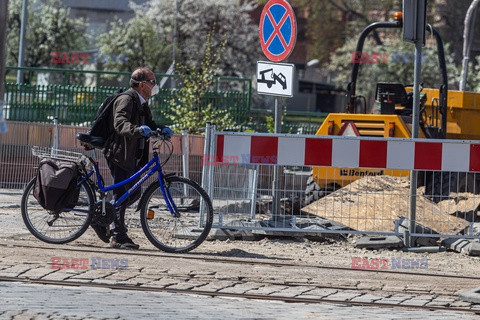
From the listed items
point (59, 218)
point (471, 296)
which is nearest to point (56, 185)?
point (59, 218)

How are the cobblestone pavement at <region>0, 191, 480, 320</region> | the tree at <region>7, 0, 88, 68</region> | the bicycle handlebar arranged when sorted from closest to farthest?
the cobblestone pavement at <region>0, 191, 480, 320</region>
the bicycle handlebar
the tree at <region>7, 0, 88, 68</region>

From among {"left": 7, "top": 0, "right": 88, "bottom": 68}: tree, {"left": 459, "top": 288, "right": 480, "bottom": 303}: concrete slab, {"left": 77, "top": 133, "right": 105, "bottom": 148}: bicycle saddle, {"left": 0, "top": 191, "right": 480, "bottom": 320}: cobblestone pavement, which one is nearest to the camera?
{"left": 0, "top": 191, "right": 480, "bottom": 320}: cobblestone pavement

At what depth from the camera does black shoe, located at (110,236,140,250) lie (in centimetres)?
1010

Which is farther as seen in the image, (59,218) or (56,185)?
(59,218)

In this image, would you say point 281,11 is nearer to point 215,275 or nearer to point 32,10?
point 215,275

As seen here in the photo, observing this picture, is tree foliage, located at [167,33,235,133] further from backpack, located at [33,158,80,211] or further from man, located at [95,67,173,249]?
backpack, located at [33,158,80,211]

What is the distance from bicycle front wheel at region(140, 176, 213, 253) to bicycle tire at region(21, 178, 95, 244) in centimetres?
55

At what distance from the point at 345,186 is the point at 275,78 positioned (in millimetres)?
1474

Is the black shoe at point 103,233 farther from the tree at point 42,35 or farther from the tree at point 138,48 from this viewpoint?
the tree at point 42,35

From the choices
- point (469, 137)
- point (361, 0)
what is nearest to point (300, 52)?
point (361, 0)

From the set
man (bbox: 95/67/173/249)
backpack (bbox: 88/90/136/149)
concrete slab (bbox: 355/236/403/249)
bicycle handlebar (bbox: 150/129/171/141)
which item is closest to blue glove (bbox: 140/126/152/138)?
bicycle handlebar (bbox: 150/129/171/141)

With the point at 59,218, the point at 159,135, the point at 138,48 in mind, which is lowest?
the point at 59,218

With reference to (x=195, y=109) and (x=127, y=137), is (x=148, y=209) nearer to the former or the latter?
(x=127, y=137)

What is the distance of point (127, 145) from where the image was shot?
10.0m
